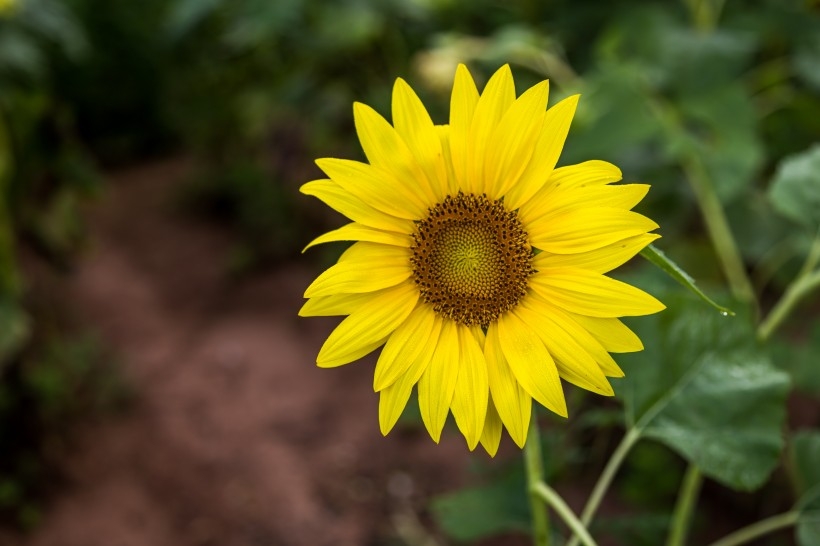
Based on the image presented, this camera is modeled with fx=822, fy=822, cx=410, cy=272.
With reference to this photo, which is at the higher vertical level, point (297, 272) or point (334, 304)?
point (334, 304)

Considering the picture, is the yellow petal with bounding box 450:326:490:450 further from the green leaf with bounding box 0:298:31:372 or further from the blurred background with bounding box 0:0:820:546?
the green leaf with bounding box 0:298:31:372

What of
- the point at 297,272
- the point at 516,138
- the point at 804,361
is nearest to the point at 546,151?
the point at 516,138

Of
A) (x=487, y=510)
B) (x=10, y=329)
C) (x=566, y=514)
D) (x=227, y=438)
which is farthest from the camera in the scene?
(x=227, y=438)

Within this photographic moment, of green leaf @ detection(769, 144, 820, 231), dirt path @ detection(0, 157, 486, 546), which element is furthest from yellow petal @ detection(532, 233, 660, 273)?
dirt path @ detection(0, 157, 486, 546)

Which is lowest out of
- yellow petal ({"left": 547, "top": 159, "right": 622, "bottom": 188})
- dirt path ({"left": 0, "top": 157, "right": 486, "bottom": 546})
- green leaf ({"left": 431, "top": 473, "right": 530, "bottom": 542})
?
dirt path ({"left": 0, "top": 157, "right": 486, "bottom": 546})

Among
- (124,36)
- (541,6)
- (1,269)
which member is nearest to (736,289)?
(541,6)

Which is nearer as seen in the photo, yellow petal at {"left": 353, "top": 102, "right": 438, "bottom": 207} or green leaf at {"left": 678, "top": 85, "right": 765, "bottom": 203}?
yellow petal at {"left": 353, "top": 102, "right": 438, "bottom": 207}

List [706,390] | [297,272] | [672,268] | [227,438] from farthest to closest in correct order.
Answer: [297,272] < [227,438] < [706,390] < [672,268]

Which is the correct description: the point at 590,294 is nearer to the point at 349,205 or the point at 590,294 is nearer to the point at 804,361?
the point at 349,205
